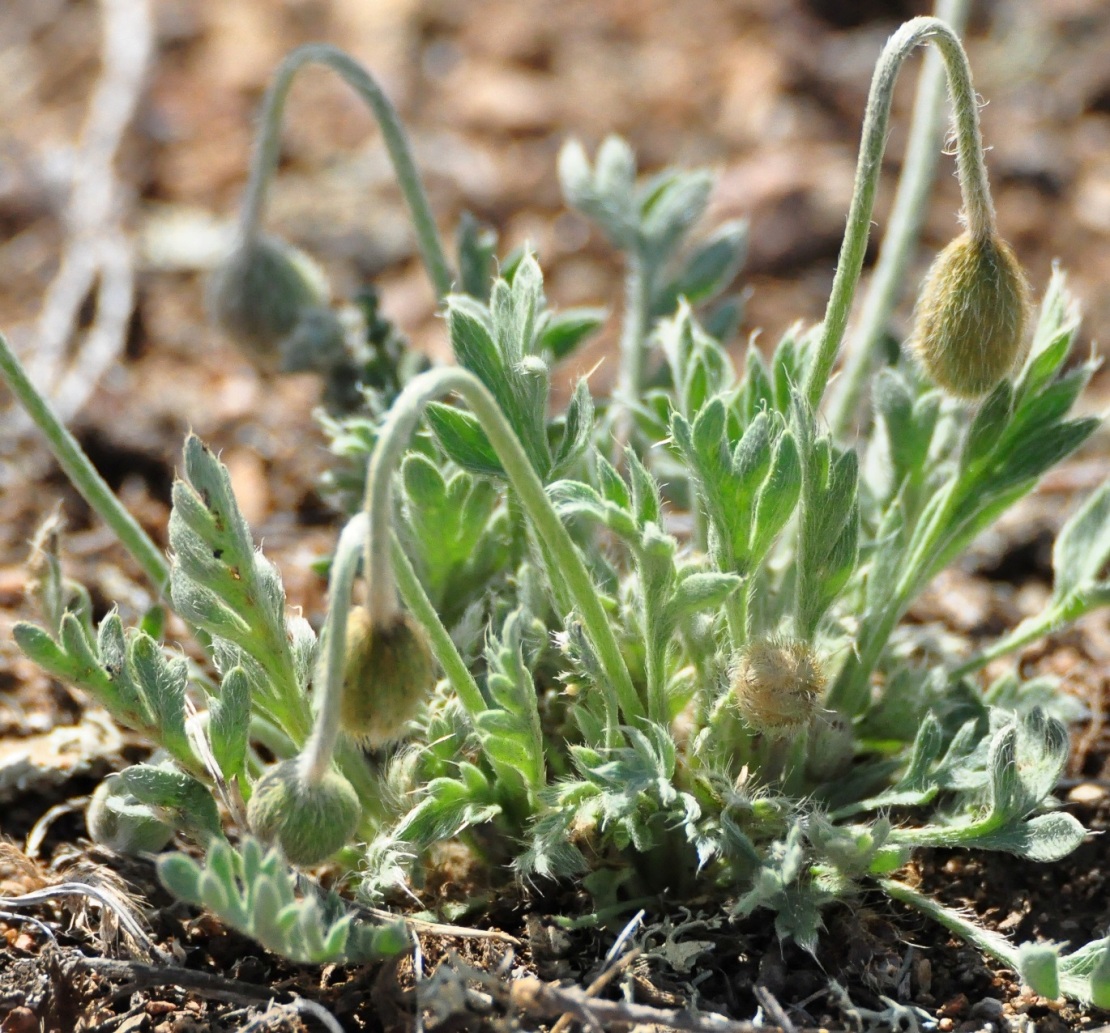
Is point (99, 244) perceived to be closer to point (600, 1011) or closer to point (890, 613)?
point (890, 613)

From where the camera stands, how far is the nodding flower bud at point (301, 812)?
5.79 feet

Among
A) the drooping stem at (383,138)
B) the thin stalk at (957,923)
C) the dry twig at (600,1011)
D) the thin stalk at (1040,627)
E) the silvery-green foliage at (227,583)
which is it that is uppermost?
the drooping stem at (383,138)

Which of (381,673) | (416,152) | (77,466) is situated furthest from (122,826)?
(416,152)

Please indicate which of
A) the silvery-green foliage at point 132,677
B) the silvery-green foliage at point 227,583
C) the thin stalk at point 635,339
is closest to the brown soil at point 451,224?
the silvery-green foliage at point 132,677

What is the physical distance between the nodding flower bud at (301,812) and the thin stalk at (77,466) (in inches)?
27.5

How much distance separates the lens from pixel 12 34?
18.8 ft

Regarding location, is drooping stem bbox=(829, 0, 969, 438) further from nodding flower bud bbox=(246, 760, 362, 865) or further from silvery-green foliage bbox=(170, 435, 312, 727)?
nodding flower bud bbox=(246, 760, 362, 865)

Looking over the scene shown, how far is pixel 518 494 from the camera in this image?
189cm

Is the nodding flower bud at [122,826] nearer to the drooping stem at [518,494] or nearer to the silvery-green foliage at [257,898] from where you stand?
the silvery-green foliage at [257,898]

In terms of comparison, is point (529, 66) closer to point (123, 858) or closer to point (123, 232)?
point (123, 232)

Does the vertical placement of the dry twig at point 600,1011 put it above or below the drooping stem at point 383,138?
below

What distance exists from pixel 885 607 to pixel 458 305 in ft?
2.97

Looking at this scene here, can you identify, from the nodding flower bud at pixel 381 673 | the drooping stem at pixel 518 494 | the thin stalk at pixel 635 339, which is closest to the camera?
the drooping stem at pixel 518 494

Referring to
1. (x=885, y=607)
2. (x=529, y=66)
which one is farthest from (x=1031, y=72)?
(x=885, y=607)
